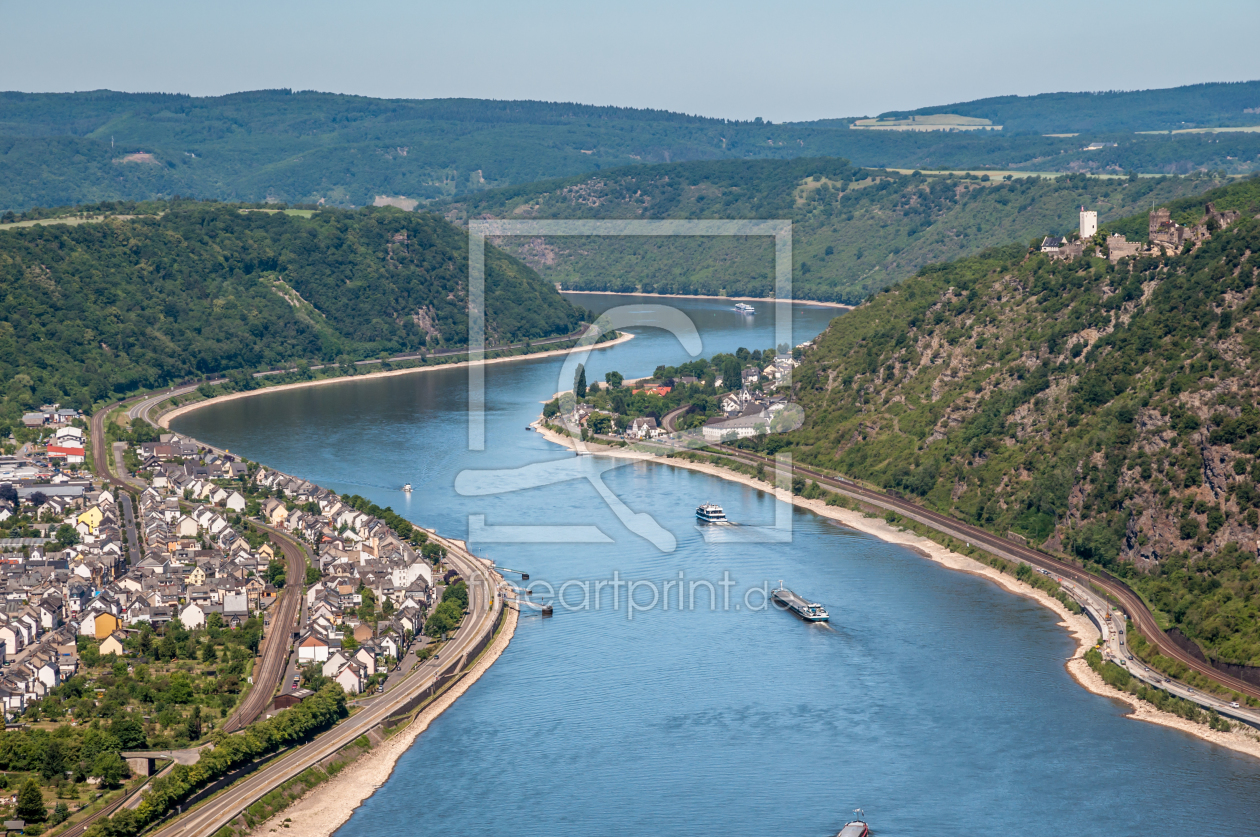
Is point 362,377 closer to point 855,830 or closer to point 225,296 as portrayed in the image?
point 225,296

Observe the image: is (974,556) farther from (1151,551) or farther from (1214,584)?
(1214,584)

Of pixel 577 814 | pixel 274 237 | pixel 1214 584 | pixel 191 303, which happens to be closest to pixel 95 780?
pixel 577 814

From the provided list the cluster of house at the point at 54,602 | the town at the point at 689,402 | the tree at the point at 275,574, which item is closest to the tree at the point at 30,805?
the cluster of house at the point at 54,602

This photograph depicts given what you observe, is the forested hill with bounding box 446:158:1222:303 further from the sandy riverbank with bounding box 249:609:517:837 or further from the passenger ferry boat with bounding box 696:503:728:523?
the sandy riverbank with bounding box 249:609:517:837

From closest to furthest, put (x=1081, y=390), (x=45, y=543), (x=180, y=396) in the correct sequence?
(x=45, y=543)
(x=1081, y=390)
(x=180, y=396)

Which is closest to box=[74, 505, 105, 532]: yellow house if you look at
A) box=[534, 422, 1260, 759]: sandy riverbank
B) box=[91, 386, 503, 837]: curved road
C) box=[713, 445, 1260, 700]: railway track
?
box=[91, 386, 503, 837]: curved road

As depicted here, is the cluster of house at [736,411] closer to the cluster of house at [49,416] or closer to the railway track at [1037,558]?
the railway track at [1037,558]

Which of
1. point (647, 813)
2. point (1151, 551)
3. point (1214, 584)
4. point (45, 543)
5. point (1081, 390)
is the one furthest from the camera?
point (1081, 390)
